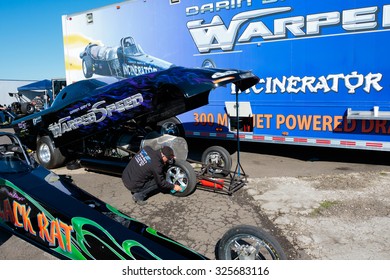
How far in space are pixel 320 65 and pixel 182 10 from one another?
3.53 m

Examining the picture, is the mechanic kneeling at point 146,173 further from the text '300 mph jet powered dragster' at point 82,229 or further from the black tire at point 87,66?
the black tire at point 87,66

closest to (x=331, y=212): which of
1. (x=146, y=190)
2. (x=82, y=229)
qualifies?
(x=146, y=190)

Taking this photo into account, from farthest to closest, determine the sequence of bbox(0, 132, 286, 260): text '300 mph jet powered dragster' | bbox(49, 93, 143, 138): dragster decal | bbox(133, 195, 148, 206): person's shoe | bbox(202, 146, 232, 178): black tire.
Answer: bbox(202, 146, 232, 178): black tire → bbox(49, 93, 143, 138): dragster decal → bbox(133, 195, 148, 206): person's shoe → bbox(0, 132, 286, 260): text '300 mph jet powered dragster'

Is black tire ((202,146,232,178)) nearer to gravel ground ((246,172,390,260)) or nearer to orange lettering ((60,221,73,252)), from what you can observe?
gravel ground ((246,172,390,260))

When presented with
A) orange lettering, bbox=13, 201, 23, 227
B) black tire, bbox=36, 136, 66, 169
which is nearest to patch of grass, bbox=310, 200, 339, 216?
orange lettering, bbox=13, 201, 23, 227

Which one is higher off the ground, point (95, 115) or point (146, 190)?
point (95, 115)

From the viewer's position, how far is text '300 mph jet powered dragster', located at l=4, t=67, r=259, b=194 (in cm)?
466

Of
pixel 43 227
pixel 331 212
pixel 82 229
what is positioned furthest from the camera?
pixel 331 212

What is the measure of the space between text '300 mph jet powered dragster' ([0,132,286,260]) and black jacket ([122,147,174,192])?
1.49 m

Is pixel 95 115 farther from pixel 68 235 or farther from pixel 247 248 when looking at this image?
pixel 247 248

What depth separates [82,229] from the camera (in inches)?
104

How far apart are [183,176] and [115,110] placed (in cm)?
154

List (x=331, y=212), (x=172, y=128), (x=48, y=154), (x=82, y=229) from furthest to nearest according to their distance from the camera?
(x=172, y=128)
(x=48, y=154)
(x=331, y=212)
(x=82, y=229)

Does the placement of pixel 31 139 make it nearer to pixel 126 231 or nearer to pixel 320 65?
pixel 126 231
